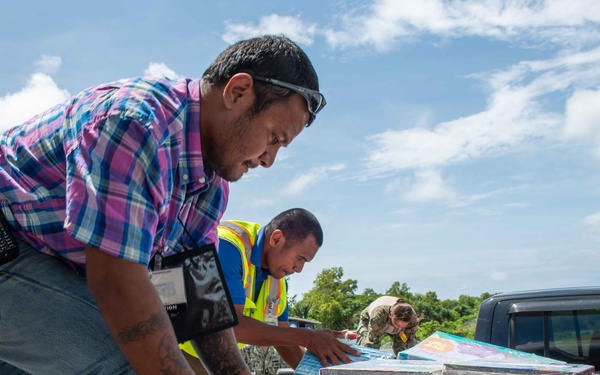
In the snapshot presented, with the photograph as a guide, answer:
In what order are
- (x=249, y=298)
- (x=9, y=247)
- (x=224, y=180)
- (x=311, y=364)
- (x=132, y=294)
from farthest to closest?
(x=249, y=298), (x=311, y=364), (x=224, y=180), (x=9, y=247), (x=132, y=294)

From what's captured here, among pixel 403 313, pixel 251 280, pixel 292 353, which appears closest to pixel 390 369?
pixel 251 280

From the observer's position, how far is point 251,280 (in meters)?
3.88

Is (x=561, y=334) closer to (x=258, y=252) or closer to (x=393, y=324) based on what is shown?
(x=258, y=252)

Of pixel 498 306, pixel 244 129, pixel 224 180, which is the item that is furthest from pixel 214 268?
pixel 498 306

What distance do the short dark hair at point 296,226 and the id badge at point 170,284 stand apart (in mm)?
1915

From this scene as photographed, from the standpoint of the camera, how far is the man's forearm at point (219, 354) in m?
2.07

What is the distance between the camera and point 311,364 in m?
2.53

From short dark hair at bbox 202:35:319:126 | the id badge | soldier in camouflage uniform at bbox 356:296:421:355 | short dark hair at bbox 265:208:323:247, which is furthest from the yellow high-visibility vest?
soldier in camouflage uniform at bbox 356:296:421:355

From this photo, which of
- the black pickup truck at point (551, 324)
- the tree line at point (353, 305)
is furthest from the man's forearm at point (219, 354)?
the tree line at point (353, 305)

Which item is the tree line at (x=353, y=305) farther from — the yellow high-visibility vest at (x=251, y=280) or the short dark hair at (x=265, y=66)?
the short dark hair at (x=265, y=66)

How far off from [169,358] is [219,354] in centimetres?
62

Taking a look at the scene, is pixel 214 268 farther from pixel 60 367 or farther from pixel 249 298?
pixel 249 298

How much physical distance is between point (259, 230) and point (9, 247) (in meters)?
2.49

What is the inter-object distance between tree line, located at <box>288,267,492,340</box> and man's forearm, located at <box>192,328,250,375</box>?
8.90m
